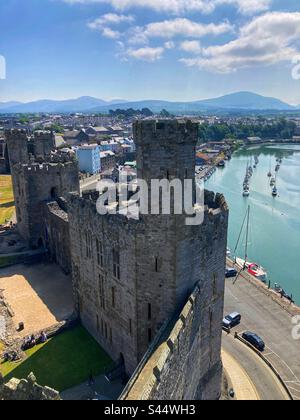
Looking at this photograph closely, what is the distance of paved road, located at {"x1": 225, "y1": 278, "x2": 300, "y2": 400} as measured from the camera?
26.7 meters

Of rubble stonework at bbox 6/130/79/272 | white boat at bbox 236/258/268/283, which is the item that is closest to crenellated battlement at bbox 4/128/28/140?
rubble stonework at bbox 6/130/79/272

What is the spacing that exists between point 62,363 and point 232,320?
51.1ft

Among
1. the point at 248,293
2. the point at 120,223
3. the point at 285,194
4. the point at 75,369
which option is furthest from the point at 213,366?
the point at 285,194

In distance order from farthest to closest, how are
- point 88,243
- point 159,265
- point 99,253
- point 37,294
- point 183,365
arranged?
point 37,294 < point 88,243 < point 99,253 < point 159,265 < point 183,365

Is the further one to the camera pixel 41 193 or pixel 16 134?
pixel 16 134

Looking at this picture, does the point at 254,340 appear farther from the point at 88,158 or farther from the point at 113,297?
the point at 88,158

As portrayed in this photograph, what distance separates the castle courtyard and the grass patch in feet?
59.2

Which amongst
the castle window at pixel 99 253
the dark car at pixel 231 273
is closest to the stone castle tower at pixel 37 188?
the castle window at pixel 99 253

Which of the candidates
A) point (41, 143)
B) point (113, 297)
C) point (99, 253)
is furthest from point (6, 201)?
point (113, 297)

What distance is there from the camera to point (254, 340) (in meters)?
28.8

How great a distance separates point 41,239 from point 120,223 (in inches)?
1011

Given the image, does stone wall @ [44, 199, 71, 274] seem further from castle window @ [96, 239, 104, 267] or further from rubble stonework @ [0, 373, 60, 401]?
rubble stonework @ [0, 373, 60, 401]

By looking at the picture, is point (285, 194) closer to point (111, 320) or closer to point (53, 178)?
point (53, 178)
